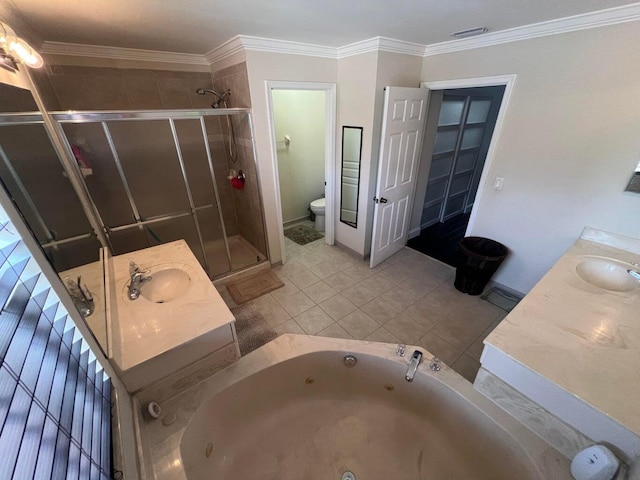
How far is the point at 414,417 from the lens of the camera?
165cm

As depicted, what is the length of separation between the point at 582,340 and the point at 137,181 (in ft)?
12.5

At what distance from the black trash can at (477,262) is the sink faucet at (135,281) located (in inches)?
106

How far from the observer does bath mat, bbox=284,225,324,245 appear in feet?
12.4

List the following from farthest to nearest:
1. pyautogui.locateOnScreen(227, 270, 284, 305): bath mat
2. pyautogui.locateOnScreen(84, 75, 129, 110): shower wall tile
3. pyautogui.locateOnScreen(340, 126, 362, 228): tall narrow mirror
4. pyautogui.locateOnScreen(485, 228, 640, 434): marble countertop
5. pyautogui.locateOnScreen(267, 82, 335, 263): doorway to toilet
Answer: pyautogui.locateOnScreen(267, 82, 335, 263): doorway to toilet → pyautogui.locateOnScreen(340, 126, 362, 228): tall narrow mirror → pyautogui.locateOnScreen(227, 270, 284, 305): bath mat → pyautogui.locateOnScreen(84, 75, 129, 110): shower wall tile → pyautogui.locateOnScreen(485, 228, 640, 434): marble countertop

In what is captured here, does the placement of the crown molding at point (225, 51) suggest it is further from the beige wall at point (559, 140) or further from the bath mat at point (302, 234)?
the bath mat at point (302, 234)

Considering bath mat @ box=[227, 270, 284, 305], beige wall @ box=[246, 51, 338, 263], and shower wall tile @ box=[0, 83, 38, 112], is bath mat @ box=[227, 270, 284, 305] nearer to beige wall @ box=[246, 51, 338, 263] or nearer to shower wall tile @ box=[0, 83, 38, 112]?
beige wall @ box=[246, 51, 338, 263]

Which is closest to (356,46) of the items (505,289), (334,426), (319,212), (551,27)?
(551,27)

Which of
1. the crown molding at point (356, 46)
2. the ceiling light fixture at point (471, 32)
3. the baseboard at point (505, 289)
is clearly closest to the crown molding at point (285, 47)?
the crown molding at point (356, 46)

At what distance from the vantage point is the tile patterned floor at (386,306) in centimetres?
217

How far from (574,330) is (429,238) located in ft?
8.43

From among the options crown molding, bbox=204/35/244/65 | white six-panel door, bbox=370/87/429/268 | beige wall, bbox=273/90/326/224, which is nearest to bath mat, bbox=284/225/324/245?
beige wall, bbox=273/90/326/224

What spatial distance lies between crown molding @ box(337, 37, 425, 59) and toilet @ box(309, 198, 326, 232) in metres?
1.85

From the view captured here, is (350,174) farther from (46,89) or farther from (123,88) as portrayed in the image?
(46,89)

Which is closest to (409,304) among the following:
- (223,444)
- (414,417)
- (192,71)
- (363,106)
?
(414,417)
